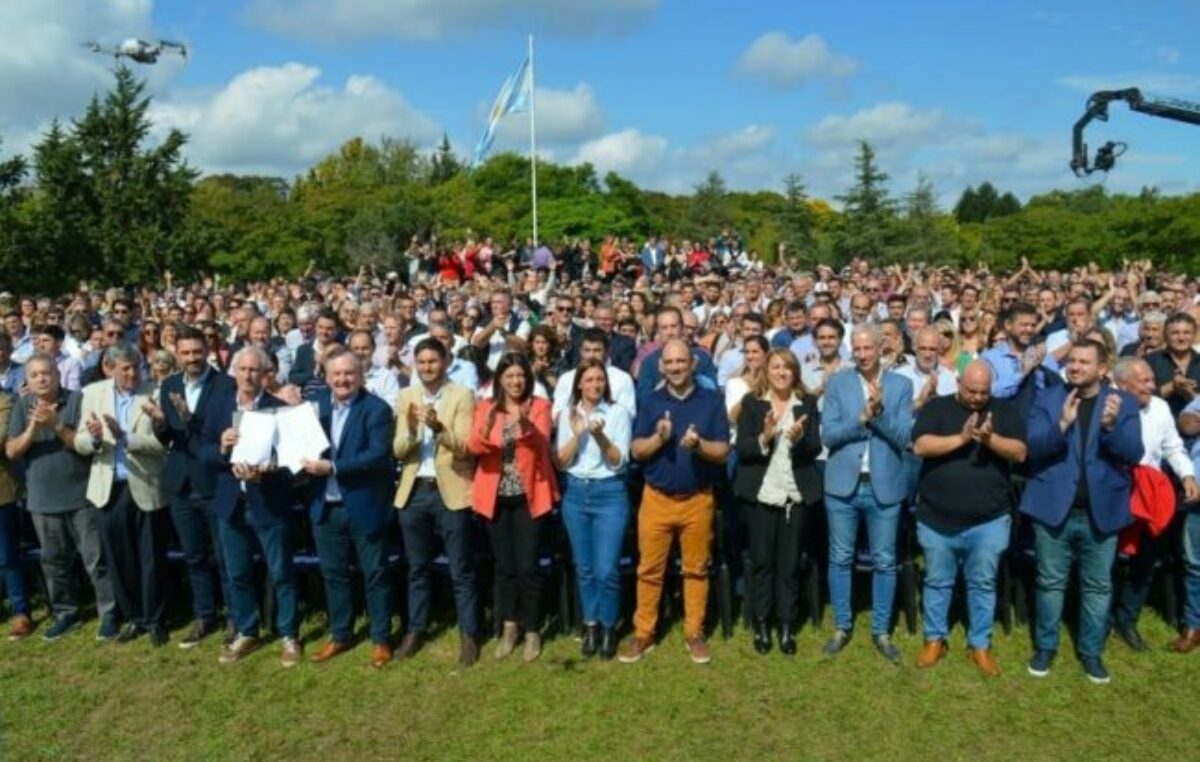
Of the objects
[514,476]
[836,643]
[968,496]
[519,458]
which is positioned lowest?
[836,643]

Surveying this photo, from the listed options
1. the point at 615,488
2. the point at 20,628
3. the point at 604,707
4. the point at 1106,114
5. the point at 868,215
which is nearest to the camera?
the point at 604,707

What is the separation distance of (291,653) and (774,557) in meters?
3.33

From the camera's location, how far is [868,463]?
19.2 feet

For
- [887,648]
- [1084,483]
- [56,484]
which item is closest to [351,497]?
[56,484]

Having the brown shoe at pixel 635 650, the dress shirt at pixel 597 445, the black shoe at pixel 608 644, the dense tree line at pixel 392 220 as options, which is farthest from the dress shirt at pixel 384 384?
the dense tree line at pixel 392 220

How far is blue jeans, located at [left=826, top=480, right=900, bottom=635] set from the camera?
5883 mm

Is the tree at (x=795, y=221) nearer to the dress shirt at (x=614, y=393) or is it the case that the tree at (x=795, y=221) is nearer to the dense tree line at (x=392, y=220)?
the dense tree line at (x=392, y=220)

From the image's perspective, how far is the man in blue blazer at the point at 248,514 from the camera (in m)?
6.01

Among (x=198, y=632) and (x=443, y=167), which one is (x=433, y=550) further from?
(x=443, y=167)

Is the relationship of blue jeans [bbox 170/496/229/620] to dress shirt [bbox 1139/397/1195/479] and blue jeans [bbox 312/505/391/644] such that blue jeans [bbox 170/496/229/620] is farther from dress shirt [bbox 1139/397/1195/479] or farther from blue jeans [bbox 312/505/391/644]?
dress shirt [bbox 1139/397/1195/479]

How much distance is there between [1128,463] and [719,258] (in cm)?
2005

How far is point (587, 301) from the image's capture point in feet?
39.7

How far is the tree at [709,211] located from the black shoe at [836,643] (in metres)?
52.3

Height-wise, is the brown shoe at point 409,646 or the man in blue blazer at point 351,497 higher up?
the man in blue blazer at point 351,497
